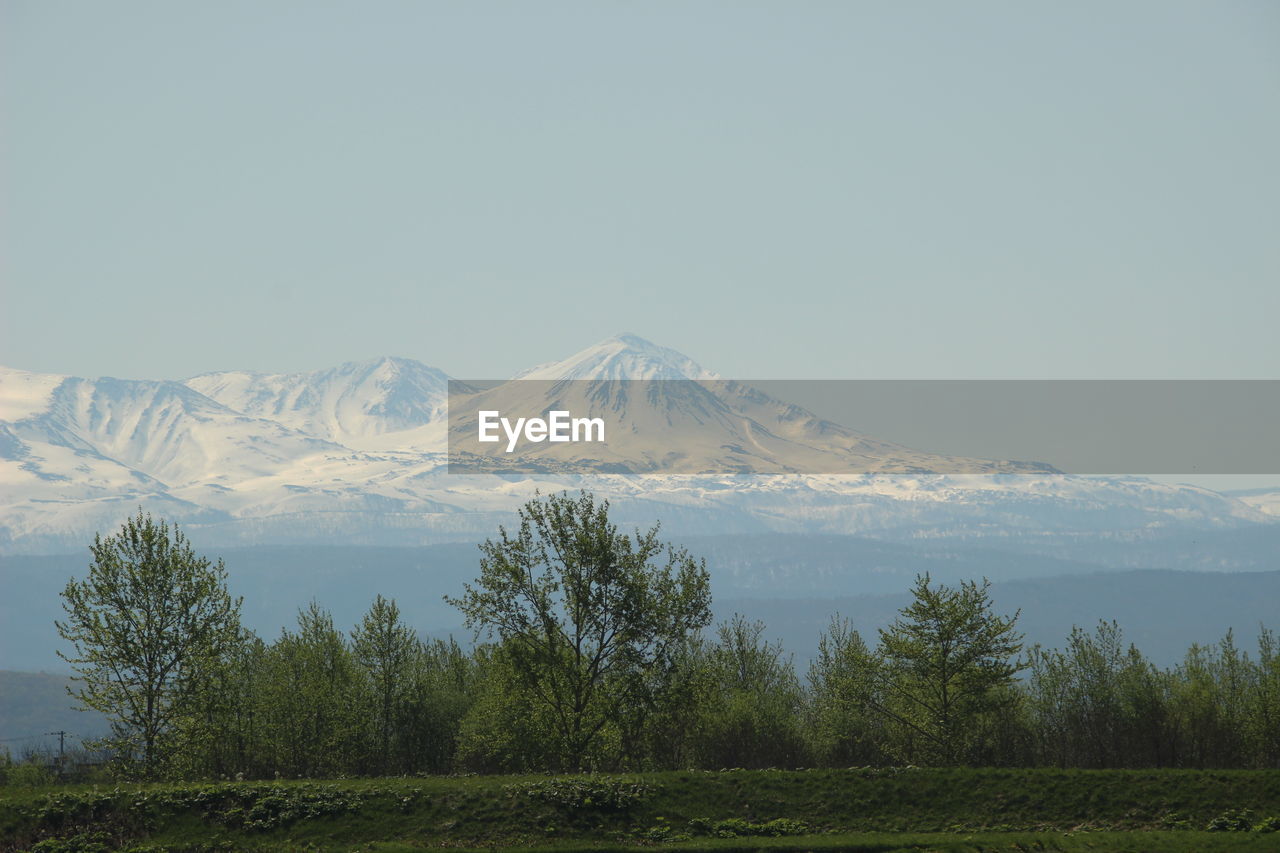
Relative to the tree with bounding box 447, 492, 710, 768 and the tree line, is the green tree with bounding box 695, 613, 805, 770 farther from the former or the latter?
the tree with bounding box 447, 492, 710, 768

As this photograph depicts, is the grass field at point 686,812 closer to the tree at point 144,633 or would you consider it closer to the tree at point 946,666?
the tree at point 144,633

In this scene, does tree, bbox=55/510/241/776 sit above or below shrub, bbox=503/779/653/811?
above

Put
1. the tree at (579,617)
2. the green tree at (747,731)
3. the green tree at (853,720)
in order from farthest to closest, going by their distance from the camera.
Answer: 1. the green tree at (747,731)
2. the green tree at (853,720)
3. the tree at (579,617)

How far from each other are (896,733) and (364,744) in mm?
35724

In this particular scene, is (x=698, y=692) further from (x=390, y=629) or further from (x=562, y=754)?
(x=390, y=629)

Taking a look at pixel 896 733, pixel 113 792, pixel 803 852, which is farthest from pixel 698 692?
pixel 113 792

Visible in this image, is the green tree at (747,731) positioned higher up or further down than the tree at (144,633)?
further down

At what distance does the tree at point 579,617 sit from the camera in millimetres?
71500

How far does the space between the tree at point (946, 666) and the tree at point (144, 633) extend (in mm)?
42113

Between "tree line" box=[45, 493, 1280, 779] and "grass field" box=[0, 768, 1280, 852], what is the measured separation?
423 inches

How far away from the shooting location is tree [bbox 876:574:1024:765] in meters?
78.2

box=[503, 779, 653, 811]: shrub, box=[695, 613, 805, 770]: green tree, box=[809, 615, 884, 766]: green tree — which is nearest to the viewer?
box=[503, 779, 653, 811]: shrub

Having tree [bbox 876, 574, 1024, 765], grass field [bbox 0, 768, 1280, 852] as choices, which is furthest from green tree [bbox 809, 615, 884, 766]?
grass field [bbox 0, 768, 1280, 852]

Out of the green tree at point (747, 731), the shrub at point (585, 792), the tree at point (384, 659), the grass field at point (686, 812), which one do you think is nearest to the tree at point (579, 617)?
the green tree at point (747, 731)
